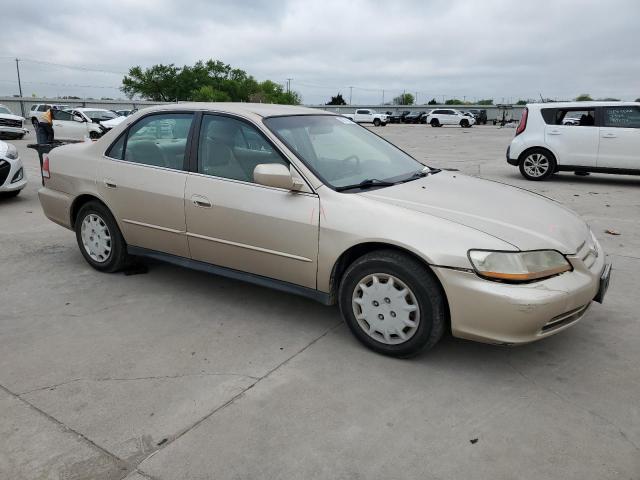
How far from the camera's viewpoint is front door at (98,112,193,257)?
4078 mm

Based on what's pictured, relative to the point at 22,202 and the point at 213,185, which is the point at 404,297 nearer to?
the point at 213,185

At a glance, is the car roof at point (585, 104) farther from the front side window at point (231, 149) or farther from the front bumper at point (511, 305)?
the front side window at point (231, 149)

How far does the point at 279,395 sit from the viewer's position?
9.44ft

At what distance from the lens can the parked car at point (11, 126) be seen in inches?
886

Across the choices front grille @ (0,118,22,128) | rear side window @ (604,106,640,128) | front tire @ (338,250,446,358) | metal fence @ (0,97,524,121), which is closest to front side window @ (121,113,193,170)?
front tire @ (338,250,446,358)

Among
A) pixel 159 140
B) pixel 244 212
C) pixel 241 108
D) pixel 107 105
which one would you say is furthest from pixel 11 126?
pixel 107 105

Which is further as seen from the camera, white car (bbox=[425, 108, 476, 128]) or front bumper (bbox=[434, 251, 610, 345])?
white car (bbox=[425, 108, 476, 128])

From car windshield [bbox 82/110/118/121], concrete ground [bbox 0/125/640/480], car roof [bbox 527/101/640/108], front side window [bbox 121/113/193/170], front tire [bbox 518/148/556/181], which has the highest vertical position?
car roof [bbox 527/101/640/108]

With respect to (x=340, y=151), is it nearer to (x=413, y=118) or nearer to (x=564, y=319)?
(x=564, y=319)

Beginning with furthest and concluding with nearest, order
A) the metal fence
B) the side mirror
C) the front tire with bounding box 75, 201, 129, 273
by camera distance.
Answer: the metal fence < the front tire with bounding box 75, 201, 129, 273 < the side mirror

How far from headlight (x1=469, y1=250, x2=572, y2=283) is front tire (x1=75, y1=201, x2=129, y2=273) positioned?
3141mm

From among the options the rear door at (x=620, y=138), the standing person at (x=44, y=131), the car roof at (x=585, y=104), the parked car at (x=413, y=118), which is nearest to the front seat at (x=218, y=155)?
the car roof at (x=585, y=104)

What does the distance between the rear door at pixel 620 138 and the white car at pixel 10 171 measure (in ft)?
33.8

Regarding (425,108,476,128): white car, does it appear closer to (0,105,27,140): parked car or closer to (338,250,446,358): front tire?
(0,105,27,140): parked car
